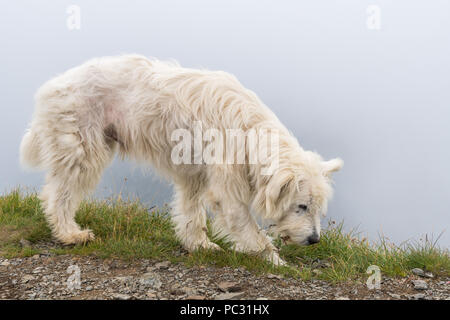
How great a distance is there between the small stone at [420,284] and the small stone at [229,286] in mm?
1974

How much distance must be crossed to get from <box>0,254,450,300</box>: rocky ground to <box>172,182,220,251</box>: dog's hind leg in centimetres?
65

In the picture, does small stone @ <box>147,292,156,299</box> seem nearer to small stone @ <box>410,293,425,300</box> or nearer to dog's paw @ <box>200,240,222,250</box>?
dog's paw @ <box>200,240,222,250</box>

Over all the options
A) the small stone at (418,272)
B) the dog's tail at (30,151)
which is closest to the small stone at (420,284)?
the small stone at (418,272)

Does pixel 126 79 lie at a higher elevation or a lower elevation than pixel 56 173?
higher

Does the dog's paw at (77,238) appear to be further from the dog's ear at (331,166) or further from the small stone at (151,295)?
the dog's ear at (331,166)

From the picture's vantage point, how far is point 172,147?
529 centimetres

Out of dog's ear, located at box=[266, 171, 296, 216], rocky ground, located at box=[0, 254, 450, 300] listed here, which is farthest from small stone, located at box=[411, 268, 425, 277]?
dog's ear, located at box=[266, 171, 296, 216]

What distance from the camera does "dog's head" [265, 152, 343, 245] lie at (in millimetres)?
4707

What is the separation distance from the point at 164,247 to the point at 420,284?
10.3 ft

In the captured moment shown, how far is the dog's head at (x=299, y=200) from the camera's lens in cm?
471
